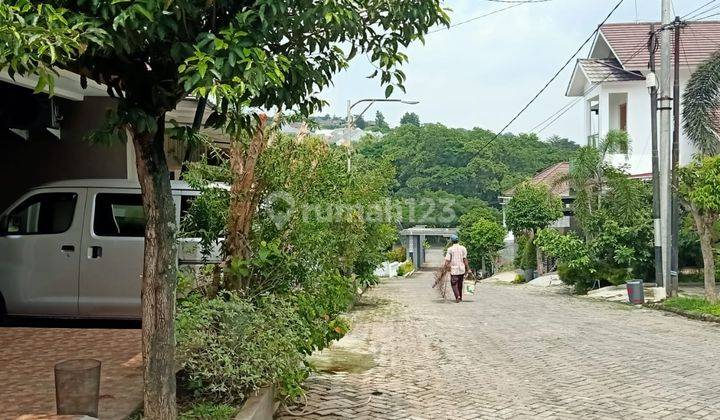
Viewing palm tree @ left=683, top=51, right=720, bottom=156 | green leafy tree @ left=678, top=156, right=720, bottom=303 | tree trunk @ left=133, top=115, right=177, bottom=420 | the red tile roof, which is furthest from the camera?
the red tile roof

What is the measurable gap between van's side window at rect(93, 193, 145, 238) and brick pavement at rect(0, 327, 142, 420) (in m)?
1.18

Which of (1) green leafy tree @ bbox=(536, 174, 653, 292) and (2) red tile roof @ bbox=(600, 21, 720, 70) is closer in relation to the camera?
(1) green leafy tree @ bbox=(536, 174, 653, 292)

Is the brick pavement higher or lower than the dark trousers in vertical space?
lower

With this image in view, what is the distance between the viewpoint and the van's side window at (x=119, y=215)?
8.80 meters

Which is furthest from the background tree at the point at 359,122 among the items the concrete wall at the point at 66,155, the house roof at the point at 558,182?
the concrete wall at the point at 66,155

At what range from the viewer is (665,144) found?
17.6 m

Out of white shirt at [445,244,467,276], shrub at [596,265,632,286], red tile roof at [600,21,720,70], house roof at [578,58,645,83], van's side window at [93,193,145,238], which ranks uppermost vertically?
red tile roof at [600,21,720,70]

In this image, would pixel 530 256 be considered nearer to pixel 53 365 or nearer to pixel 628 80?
pixel 628 80

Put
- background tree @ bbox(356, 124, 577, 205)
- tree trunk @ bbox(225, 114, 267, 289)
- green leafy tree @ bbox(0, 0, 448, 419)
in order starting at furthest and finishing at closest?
1. background tree @ bbox(356, 124, 577, 205)
2. tree trunk @ bbox(225, 114, 267, 289)
3. green leafy tree @ bbox(0, 0, 448, 419)

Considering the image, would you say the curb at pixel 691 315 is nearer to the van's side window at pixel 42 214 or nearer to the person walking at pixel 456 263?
the person walking at pixel 456 263

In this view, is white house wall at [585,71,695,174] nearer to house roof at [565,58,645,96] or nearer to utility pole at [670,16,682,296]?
house roof at [565,58,645,96]

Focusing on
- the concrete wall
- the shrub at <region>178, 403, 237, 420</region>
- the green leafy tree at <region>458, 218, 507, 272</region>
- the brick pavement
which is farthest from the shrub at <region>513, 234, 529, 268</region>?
the shrub at <region>178, 403, 237, 420</region>

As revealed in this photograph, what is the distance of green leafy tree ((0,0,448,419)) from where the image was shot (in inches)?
136

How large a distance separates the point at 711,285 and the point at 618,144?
8.03m
